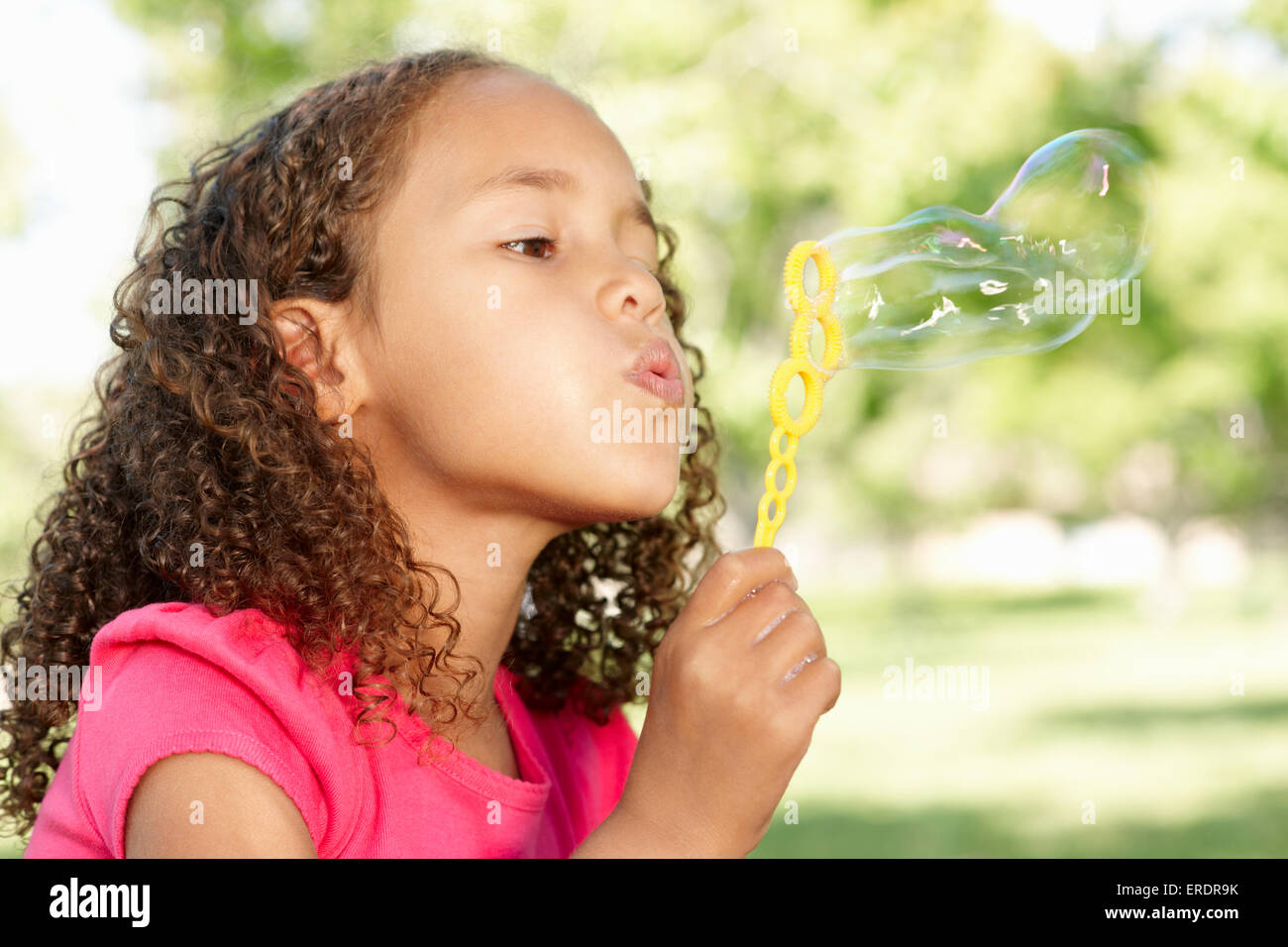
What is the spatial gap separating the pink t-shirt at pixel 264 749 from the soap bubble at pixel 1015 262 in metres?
0.80

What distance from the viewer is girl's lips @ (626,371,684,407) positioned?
1450 mm

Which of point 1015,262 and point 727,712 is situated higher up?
point 1015,262

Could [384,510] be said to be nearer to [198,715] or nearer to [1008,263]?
[198,715]

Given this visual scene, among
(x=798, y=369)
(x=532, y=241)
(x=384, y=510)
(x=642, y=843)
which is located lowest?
(x=642, y=843)

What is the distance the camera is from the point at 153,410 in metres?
1.59

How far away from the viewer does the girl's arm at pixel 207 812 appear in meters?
1.16

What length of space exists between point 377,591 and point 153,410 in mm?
398

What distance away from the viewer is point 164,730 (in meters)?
1.20

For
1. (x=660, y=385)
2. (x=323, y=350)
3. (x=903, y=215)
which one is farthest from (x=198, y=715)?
(x=903, y=215)

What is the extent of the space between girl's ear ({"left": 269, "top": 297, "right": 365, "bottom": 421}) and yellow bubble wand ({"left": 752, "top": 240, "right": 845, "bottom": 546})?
1.69ft

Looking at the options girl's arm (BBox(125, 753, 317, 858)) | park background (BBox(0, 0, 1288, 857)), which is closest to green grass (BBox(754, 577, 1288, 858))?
park background (BBox(0, 0, 1288, 857))

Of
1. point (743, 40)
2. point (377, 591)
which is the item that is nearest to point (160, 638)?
point (377, 591)

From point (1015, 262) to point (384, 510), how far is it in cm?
103

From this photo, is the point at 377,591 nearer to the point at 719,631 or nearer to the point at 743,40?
the point at 719,631
